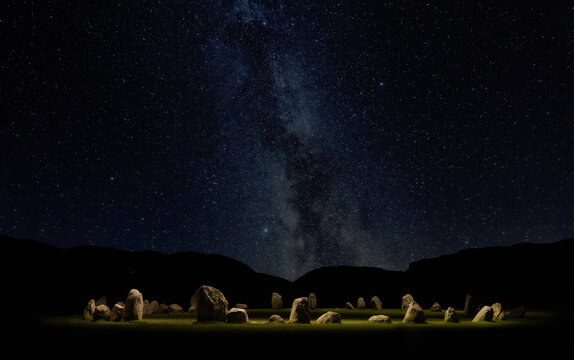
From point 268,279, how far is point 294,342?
50.3 m

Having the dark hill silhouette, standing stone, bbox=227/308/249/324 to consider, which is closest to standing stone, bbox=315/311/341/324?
standing stone, bbox=227/308/249/324

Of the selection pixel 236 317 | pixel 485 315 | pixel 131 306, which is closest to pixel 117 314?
pixel 131 306

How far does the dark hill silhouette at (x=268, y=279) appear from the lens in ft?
133

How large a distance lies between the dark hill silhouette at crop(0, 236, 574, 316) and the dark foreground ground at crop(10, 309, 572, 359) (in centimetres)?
1855

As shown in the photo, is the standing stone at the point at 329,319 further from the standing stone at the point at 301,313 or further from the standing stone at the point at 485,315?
the standing stone at the point at 485,315

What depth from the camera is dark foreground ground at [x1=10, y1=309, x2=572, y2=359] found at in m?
9.57

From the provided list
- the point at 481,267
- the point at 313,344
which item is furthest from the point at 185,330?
the point at 481,267

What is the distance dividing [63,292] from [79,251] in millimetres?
20640

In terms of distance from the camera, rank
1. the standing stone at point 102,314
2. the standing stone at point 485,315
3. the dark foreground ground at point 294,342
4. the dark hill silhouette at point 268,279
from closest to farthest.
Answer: the dark foreground ground at point 294,342 < the standing stone at point 102,314 < the standing stone at point 485,315 < the dark hill silhouette at point 268,279

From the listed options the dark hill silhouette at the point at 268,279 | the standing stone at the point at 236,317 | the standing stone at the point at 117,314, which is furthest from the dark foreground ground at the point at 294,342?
the dark hill silhouette at the point at 268,279

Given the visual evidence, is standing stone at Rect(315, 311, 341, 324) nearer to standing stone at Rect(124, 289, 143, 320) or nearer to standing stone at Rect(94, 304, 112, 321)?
standing stone at Rect(124, 289, 143, 320)

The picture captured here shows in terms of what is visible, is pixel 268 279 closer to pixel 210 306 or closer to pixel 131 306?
pixel 131 306

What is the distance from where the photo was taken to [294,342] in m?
11.4

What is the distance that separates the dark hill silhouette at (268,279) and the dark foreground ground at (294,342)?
1855 centimetres
